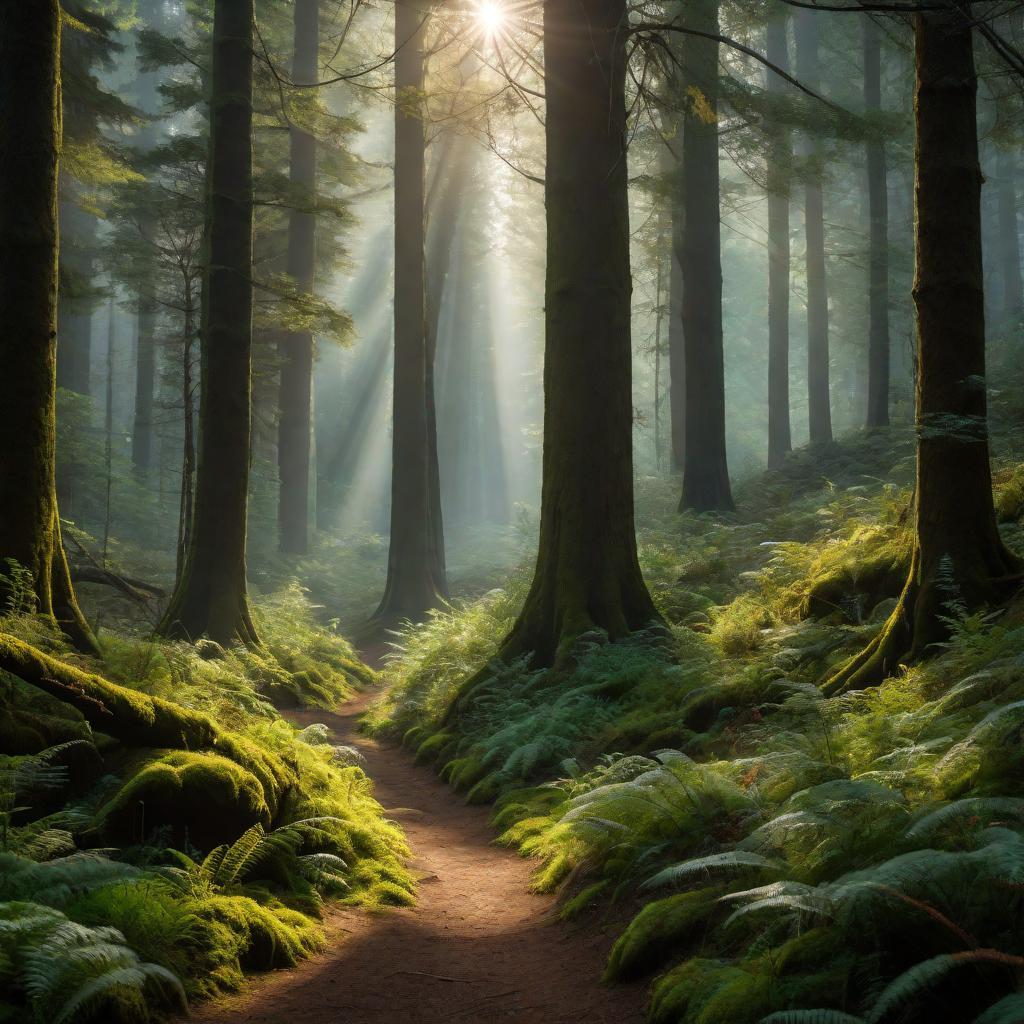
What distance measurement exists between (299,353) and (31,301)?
64.3 ft

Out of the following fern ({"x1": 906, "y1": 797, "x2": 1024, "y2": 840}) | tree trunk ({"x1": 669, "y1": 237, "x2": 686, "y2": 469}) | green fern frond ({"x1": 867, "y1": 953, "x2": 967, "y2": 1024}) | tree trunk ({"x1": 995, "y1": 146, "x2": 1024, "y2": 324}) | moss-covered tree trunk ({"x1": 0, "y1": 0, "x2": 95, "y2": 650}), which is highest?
tree trunk ({"x1": 995, "y1": 146, "x2": 1024, "y2": 324})

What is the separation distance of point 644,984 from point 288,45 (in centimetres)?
2938

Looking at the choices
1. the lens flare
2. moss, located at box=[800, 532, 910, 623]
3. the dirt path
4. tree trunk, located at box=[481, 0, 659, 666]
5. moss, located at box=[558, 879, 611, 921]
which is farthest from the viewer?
the lens flare

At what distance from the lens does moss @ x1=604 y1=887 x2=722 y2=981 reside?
3.92 meters

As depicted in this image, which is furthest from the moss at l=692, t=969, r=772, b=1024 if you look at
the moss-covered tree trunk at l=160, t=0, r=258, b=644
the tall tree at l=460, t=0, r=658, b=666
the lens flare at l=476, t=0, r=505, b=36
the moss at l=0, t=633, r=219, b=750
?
the lens flare at l=476, t=0, r=505, b=36

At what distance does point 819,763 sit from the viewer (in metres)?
4.54

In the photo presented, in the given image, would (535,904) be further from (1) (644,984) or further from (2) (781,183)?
(2) (781,183)

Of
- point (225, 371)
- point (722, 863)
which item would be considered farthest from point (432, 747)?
point (722, 863)

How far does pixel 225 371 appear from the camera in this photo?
12.8 meters

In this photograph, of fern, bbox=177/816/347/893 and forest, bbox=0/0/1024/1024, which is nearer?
forest, bbox=0/0/1024/1024

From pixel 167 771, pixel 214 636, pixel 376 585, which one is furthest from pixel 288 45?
pixel 167 771

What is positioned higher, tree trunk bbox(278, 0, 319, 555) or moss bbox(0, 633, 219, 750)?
tree trunk bbox(278, 0, 319, 555)

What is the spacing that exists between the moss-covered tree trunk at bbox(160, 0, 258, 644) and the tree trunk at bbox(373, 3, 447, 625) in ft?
20.4

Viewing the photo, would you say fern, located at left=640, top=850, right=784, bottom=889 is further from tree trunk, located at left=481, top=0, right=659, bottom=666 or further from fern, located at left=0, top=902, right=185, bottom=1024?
tree trunk, located at left=481, top=0, right=659, bottom=666
